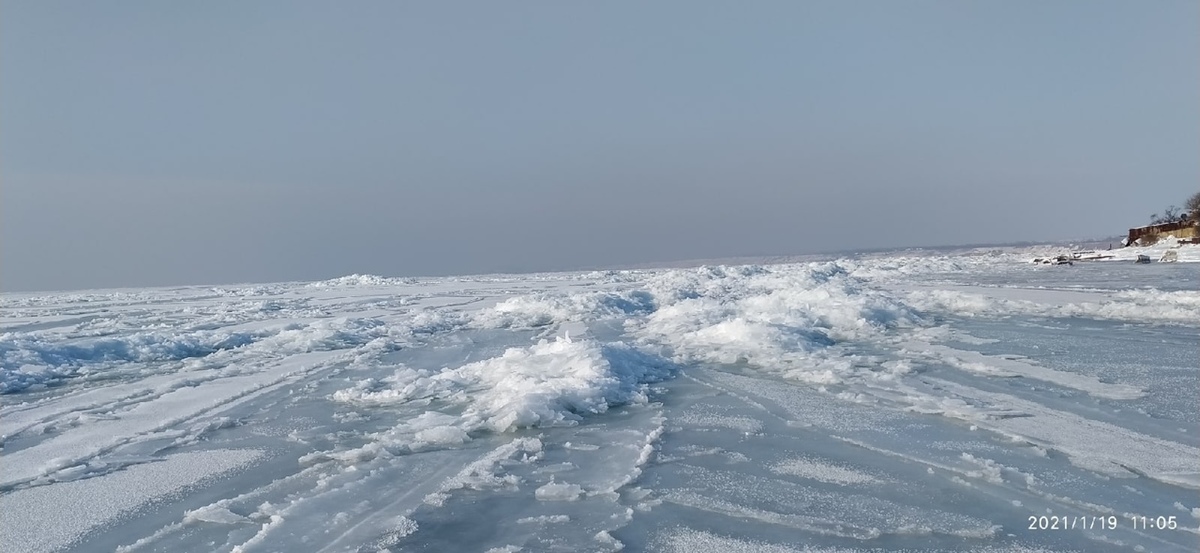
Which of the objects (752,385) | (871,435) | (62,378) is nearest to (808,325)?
(752,385)

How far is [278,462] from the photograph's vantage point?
4.36 meters

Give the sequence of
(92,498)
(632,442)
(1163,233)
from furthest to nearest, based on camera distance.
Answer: (1163,233), (632,442), (92,498)

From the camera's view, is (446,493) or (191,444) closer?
(446,493)

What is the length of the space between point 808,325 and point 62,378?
947cm

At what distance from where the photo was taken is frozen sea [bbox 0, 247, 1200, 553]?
314 cm

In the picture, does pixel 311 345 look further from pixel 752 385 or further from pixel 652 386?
pixel 752 385

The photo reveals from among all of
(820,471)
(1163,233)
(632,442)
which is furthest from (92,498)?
(1163,233)

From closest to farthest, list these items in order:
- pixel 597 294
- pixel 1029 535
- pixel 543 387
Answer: pixel 1029 535 → pixel 543 387 → pixel 597 294

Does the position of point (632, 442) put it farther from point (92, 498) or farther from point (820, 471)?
point (92, 498)
